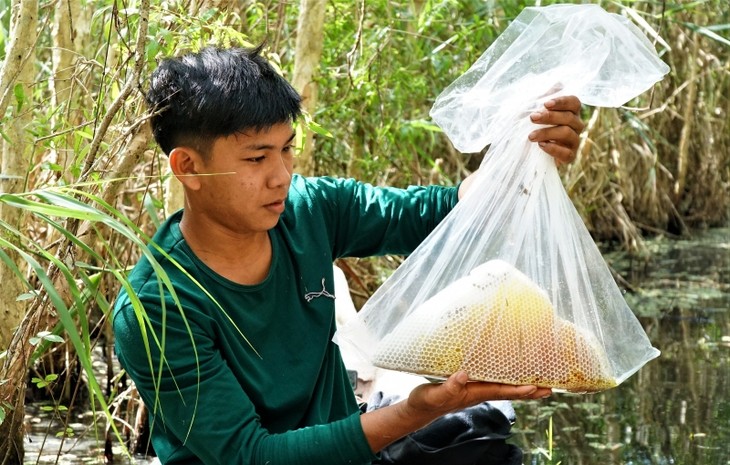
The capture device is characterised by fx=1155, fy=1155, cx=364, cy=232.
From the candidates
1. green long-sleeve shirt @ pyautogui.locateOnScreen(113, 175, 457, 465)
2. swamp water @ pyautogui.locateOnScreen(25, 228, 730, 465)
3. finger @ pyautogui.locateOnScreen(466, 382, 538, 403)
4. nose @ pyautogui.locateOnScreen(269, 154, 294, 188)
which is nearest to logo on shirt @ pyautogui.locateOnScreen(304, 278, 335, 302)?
green long-sleeve shirt @ pyautogui.locateOnScreen(113, 175, 457, 465)

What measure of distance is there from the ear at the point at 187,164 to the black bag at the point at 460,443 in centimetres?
61

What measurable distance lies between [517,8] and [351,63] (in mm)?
815

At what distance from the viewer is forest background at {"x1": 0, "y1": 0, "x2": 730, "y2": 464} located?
2.30 m

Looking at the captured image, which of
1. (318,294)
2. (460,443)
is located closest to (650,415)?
(460,443)

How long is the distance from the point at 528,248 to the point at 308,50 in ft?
6.17

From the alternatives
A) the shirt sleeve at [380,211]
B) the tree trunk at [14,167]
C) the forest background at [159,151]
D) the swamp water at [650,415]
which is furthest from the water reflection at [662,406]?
the tree trunk at [14,167]

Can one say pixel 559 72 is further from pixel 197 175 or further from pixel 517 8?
pixel 517 8

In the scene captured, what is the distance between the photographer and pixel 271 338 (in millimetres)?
2014

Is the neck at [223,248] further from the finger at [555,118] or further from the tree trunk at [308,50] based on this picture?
the tree trunk at [308,50]

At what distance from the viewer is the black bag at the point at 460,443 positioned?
209 centimetres

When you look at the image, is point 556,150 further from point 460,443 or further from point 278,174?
point 460,443

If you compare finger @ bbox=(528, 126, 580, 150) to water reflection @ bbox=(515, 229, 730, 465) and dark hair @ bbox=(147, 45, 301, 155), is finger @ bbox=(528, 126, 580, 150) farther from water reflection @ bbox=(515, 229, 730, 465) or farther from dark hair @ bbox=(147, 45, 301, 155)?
water reflection @ bbox=(515, 229, 730, 465)

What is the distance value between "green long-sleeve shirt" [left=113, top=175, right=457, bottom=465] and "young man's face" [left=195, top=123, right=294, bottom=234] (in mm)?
118

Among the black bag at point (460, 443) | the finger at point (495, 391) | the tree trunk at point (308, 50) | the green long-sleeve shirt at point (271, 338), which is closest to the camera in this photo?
the finger at point (495, 391)
